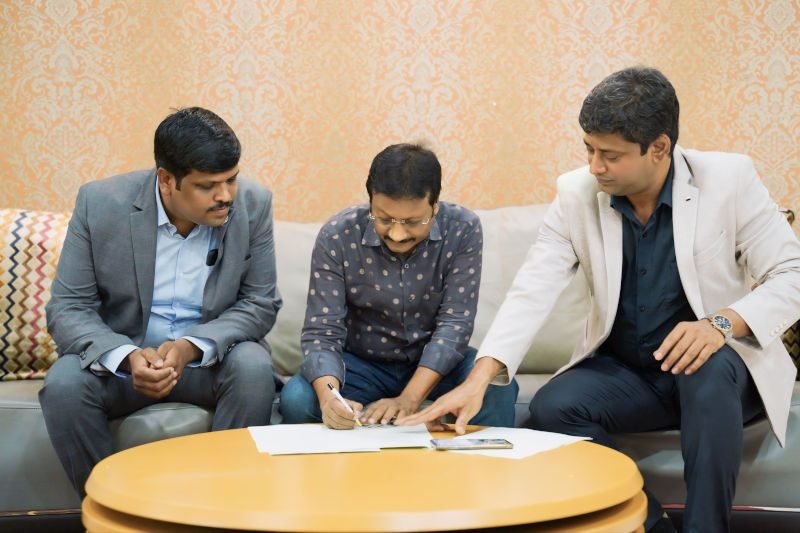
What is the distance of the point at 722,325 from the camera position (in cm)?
237

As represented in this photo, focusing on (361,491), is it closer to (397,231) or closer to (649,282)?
(397,231)

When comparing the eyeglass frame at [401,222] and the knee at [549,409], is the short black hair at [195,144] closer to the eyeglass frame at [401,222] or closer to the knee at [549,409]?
the eyeglass frame at [401,222]

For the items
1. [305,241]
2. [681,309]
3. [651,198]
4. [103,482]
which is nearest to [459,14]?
[305,241]

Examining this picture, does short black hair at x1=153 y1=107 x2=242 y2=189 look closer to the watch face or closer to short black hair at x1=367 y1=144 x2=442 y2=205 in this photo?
short black hair at x1=367 y1=144 x2=442 y2=205

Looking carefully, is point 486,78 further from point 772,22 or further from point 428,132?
point 772,22

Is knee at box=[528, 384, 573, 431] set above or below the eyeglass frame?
below

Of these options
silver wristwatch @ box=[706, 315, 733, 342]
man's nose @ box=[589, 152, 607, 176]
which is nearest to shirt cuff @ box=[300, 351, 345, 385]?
man's nose @ box=[589, 152, 607, 176]

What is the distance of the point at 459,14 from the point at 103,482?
2.39 m

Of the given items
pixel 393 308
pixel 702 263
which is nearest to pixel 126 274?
pixel 393 308

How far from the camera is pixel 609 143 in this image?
248 centimetres

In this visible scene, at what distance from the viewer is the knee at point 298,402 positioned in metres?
2.59

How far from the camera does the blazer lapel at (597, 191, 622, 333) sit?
102 inches

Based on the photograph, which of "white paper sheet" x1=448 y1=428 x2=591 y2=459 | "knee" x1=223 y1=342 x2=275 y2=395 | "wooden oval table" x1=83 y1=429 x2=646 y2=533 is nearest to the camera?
"wooden oval table" x1=83 y1=429 x2=646 y2=533

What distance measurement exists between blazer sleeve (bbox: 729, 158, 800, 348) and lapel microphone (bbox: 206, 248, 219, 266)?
1.39 meters
